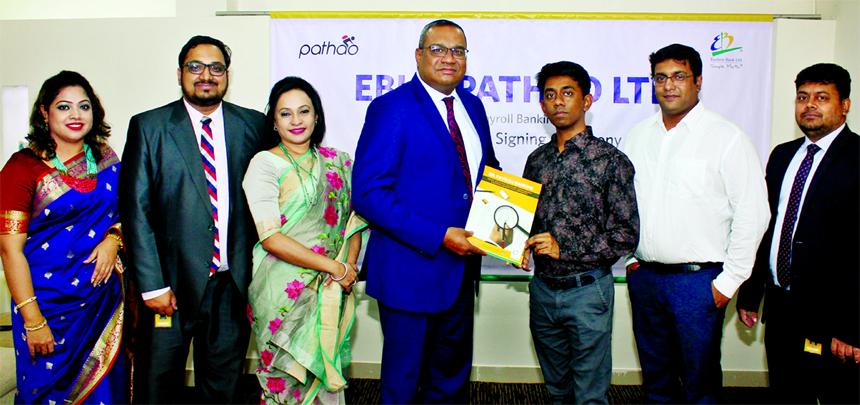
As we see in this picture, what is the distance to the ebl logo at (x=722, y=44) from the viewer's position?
304 centimetres

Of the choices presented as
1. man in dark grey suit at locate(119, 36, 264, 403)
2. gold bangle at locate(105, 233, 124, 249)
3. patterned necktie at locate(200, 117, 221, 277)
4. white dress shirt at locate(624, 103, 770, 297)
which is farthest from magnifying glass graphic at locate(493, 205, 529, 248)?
gold bangle at locate(105, 233, 124, 249)

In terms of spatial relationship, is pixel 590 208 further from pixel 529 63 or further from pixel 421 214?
pixel 529 63

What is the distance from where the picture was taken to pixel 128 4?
11.5 ft

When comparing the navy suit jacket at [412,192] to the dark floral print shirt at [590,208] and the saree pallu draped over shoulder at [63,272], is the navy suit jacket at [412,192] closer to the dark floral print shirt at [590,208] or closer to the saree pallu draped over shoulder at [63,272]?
the dark floral print shirt at [590,208]

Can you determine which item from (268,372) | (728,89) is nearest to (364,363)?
(268,372)

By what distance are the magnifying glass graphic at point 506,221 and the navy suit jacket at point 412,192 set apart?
148 mm

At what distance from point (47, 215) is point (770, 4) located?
14.4 ft

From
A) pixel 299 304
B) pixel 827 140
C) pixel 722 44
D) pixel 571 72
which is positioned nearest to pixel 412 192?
pixel 299 304

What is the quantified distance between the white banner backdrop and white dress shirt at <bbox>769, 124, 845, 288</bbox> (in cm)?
101

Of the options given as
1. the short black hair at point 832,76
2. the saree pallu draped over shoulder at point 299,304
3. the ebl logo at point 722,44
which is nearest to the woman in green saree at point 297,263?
the saree pallu draped over shoulder at point 299,304

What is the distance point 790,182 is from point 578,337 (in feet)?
4.16

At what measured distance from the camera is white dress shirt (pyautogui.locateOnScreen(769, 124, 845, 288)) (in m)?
2.10

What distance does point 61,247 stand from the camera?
201cm

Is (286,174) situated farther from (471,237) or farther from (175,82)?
(175,82)
